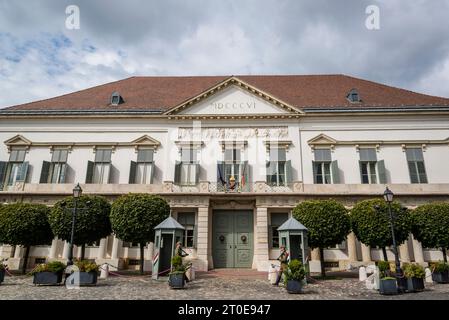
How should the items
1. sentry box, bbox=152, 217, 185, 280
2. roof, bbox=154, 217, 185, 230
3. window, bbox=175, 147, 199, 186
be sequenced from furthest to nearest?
window, bbox=175, 147, 199, 186
roof, bbox=154, 217, 185, 230
sentry box, bbox=152, 217, 185, 280

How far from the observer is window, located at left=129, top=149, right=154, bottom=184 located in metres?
22.3

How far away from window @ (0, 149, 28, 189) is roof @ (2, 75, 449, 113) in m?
3.74

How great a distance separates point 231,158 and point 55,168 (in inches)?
505

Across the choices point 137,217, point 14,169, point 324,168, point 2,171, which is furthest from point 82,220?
point 324,168

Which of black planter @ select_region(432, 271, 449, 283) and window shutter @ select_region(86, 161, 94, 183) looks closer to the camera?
black planter @ select_region(432, 271, 449, 283)

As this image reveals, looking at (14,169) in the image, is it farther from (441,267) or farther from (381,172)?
(441,267)

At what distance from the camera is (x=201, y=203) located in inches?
813

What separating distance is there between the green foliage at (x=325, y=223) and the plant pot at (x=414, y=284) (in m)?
4.68

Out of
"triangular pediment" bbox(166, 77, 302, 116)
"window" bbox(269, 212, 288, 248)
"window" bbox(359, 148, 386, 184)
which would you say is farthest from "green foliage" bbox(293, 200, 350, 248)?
"triangular pediment" bbox(166, 77, 302, 116)

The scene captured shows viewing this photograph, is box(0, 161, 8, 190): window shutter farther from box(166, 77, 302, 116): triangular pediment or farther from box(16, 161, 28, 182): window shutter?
box(166, 77, 302, 116): triangular pediment

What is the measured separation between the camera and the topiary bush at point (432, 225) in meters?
16.5

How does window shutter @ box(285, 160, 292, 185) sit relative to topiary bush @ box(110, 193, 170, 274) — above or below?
above
